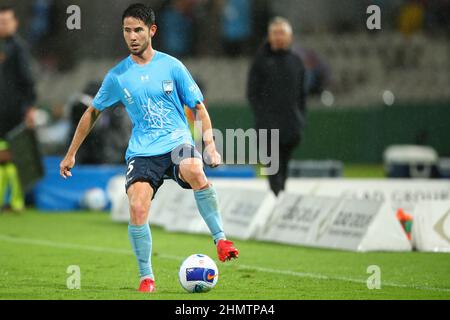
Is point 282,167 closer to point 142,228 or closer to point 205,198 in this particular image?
point 205,198

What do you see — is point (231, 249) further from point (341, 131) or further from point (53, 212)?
point (341, 131)

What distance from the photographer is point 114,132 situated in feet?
68.7

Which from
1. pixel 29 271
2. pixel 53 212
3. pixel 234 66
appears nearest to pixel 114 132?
pixel 53 212

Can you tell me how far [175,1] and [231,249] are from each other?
19.2 meters

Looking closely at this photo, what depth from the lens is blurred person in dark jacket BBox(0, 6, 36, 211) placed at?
56.6 feet

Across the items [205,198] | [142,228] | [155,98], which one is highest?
[155,98]

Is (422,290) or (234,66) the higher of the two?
(234,66)

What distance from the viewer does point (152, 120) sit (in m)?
8.93

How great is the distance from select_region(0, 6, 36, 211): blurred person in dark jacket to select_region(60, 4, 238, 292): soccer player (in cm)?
843

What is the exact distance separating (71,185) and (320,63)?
9.64 metres

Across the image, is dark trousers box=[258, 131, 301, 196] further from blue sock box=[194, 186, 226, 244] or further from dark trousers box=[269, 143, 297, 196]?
blue sock box=[194, 186, 226, 244]
